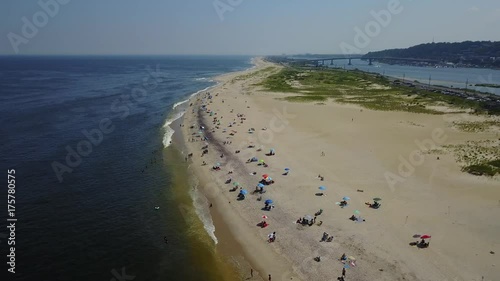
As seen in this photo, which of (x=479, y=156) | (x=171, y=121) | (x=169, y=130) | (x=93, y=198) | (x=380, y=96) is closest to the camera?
(x=93, y=198)

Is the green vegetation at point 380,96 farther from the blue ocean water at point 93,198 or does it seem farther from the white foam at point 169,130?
the blue ocean water at point 93,198

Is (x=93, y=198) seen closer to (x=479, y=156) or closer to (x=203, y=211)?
(x=203, y=211)

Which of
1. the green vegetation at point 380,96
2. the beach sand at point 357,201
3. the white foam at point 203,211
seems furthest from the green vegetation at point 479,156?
the white foam at point 203,211

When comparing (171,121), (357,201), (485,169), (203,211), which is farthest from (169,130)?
(485,169)

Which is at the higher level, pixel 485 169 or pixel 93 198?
pixel 485 169

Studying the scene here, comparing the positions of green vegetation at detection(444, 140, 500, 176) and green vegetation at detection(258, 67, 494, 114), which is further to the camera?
green vegetation at detection(258, 67, 494, 114)

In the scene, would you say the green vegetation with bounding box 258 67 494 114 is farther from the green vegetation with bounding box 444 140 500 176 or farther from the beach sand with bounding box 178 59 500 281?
the green vegetation with bounding box 444 140 500 176

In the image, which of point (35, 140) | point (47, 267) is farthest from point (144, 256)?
point (35, 140)

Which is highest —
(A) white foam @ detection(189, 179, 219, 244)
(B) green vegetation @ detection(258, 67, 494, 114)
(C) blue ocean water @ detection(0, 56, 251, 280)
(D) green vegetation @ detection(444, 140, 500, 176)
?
(B) green vegetation @ detection(258, 67, 494, 114)

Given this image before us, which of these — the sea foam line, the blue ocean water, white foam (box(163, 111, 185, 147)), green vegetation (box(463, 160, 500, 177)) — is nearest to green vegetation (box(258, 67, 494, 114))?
the sea foam line
